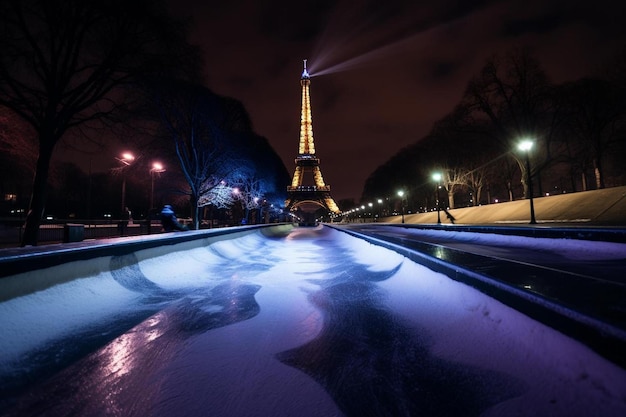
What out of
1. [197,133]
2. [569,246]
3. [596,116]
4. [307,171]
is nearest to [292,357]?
[569,246]

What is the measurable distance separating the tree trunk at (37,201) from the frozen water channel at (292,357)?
8722mm

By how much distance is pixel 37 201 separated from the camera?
411 inches

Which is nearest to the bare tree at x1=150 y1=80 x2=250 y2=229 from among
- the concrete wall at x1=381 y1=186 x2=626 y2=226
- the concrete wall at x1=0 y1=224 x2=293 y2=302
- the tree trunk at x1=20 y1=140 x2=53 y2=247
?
Result: the tree trunk at x1=20 y1=140 x2=53 y2=247

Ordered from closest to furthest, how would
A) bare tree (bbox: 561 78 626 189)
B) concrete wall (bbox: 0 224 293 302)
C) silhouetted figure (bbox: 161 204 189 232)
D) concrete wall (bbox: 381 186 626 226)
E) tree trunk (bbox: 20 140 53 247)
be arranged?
concrete wall (bbox: 0 224 293 302)
tree trunk (bbox: 20 140 53 247)
silhouetted figure (bbox: 161 204 189 232)
concrete wall (bbox: 381 186 626 226)
bare tree (bbox: 561 78 626 189)

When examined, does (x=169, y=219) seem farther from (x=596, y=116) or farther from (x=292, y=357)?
(x=596, y=116)

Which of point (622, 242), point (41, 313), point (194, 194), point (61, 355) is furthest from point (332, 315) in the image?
point (194, 194)

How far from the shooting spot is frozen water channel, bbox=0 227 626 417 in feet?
6.10

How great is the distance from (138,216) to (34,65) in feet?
226

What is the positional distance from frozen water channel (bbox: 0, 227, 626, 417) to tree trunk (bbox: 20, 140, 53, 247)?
8.72 metres

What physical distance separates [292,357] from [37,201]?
12531 mm

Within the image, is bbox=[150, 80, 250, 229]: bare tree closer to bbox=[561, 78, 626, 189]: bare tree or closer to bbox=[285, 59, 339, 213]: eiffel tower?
bbox=[561, 78, 626, 189]: bare tree

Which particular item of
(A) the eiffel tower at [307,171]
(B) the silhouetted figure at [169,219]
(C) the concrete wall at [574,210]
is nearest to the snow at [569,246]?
(C) the concrete wall at [574,210]

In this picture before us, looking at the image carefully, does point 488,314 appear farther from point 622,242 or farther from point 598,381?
point 622,242

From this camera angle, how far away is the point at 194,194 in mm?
20203
